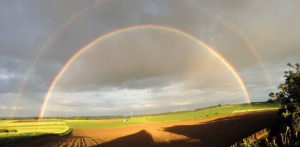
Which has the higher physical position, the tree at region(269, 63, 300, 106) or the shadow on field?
the tree at region(269, 63, 300, 106)

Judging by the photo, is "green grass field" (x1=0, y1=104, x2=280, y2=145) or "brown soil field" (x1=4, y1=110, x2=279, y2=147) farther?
"green grass field" (x1=0, y1=104, x2=280, y2=145)

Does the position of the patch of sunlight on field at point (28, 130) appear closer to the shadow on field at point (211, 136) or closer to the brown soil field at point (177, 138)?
the brown soil field at point (177, 138)

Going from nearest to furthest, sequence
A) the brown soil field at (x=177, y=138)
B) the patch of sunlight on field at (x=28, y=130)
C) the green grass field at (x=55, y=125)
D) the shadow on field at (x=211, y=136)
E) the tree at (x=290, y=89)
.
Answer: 1. the tree at (x=290, y=89)
2. the shadow on field at (x=211, y=136)
3. the brown soil field at (x=177, y=138)
4. the green grass field at (x=55, y=125)
5. the patch of sunlight on field at (x=28, y=130)

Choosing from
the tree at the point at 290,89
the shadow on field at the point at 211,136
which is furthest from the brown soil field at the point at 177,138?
the tree at the point at 290,89

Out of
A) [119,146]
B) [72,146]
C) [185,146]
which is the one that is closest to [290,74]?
[185,146]

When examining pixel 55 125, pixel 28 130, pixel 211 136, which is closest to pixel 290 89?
pixel 211 136

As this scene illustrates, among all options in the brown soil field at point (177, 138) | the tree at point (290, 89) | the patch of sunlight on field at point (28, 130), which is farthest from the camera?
the patch of sunlight on field at point (28, 130)

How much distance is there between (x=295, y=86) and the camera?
35.2 ft

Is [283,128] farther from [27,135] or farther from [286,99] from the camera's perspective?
[27,135]

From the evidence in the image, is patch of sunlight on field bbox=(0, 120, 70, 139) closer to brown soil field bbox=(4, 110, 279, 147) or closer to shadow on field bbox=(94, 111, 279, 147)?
brown soil field bbox=(4, 110, 279, 147)

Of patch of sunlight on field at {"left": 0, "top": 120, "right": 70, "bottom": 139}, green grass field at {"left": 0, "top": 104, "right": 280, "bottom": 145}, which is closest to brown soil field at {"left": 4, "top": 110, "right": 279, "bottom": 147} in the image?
green grass field at {"left": 0, "top": 104, "right": 280, "bottom": 145}

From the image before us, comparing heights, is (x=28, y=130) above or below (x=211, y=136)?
above

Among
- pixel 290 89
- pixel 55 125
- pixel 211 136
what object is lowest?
pixel 55 125

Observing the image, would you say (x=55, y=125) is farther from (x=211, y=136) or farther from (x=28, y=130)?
(x=211, y=136)
